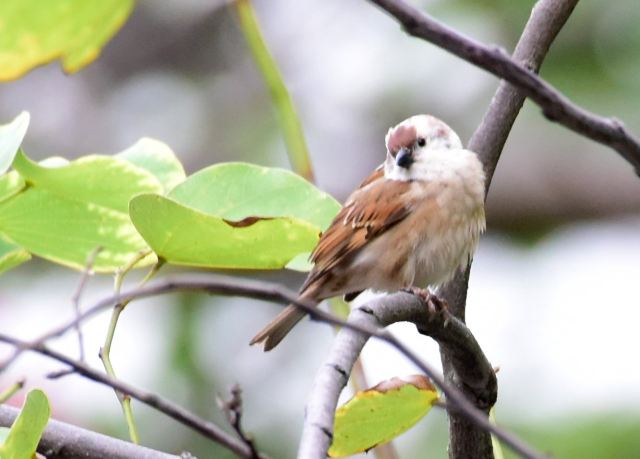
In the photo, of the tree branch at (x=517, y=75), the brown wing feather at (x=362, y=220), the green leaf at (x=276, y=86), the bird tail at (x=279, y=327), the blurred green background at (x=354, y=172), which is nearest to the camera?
the tree branch at (x=517, y=75)

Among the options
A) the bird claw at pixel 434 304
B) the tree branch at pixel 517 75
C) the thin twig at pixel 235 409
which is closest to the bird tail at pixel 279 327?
the bird claw at pixel 434 304

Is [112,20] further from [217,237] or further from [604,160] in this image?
[604,160]

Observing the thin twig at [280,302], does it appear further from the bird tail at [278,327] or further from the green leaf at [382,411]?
the bird tail at [278,327]

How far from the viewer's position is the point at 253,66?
431 cm

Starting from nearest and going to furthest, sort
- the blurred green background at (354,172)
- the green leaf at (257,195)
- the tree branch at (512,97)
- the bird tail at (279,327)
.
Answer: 1. the green leaf at (257,195)
2. the tree branch at (512,97)
3. the bird tail at (279,327)
4. the blurred green background at (354,172)

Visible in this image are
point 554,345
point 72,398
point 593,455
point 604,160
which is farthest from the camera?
point 554,345

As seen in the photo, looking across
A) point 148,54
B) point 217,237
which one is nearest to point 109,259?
point 217,237

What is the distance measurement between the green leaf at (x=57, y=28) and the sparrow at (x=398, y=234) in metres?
1.14

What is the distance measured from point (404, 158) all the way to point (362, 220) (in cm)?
15

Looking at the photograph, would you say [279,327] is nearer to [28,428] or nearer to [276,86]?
[276,86]

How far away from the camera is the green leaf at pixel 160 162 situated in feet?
3.99

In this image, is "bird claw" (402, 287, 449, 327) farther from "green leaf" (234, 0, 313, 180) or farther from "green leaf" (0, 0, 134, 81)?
"green leaf" (0, 0, 134, 81)

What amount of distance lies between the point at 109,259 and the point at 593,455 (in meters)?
2.18

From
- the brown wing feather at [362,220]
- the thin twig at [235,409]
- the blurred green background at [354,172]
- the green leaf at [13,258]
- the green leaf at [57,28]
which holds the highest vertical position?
the green leaf at [57,28]
